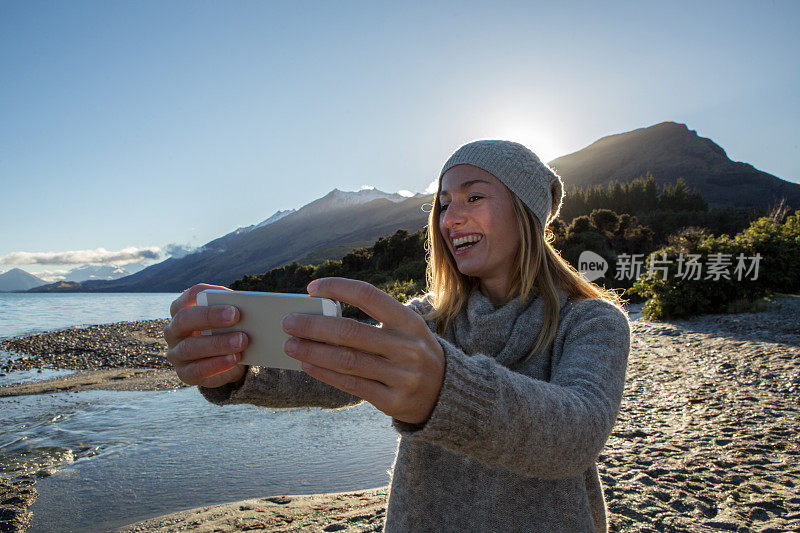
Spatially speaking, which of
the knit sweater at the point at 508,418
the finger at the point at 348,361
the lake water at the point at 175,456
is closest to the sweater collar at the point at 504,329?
the knit sweater at the point at 508,418

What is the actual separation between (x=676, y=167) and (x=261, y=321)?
14103cm

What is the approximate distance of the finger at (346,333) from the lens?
816 mm

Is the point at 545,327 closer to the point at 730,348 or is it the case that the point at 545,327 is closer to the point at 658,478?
the point at 658,478

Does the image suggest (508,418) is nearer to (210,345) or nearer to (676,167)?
(210,345)

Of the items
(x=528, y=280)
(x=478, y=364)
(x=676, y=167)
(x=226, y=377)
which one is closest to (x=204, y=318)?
(x=226, y=377)

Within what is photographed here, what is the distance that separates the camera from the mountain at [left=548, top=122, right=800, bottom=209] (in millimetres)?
97506

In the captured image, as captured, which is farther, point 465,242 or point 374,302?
point 465,242

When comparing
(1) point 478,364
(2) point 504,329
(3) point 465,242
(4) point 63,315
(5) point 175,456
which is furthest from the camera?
(4) point 63,315

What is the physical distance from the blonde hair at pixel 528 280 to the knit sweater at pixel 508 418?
0.04 meters

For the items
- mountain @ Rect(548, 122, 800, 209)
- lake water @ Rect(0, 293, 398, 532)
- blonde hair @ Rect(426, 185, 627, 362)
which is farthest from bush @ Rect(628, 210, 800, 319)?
mountain @ Rect(548, 122, 800, 209)

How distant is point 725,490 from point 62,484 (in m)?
7.39

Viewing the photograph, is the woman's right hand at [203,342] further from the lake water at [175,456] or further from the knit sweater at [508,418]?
the lake water at [175,456]

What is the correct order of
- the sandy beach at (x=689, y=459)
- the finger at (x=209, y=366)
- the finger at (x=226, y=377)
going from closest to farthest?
1. the finger at (x=209, y=366)
2. the finger at (x=226, y=377)
3. the sandy beach at (x=689, y=459)

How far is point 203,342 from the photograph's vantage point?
3.95ft
